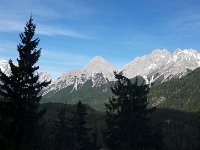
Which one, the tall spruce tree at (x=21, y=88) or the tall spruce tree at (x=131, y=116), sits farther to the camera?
the tall spruce tree at (x=131, y=116)

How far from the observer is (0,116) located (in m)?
30.2

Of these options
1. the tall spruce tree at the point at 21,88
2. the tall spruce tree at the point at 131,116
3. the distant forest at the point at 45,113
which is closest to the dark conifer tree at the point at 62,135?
the distant forest at the point at 45,113

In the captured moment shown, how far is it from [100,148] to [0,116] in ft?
150

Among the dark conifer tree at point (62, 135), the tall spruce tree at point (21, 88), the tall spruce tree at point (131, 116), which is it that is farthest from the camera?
the dark conifer tree at point (62, 135)

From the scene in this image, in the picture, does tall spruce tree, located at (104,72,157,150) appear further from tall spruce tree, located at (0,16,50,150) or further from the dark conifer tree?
the dark conifer tree

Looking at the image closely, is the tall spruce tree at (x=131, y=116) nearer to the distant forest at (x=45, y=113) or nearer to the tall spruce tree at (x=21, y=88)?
the distant forest at (x=45, y=113)

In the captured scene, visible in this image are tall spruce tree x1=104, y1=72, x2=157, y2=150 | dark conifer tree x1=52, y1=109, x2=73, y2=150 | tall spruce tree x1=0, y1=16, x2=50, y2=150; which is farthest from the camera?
dark conifer tree x1=52, y1=109, x2=73, y2=150

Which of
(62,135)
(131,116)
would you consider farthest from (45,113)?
(62,135)

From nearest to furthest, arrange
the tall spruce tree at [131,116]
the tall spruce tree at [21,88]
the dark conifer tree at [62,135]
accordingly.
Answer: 1. the tall spruce tree at [21,88]
2. the tall spruce tree at [131,116]
3. the dark conifer tree at [62,135]

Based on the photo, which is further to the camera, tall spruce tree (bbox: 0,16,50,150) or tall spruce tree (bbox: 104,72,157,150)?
tall spruce tree (bbox: 104,72,157,150)

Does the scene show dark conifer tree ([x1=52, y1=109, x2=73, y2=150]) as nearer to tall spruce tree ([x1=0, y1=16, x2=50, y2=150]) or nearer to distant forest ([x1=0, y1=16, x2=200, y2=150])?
distant forest ([x1=0, y1=16, x2=200, y2=150])

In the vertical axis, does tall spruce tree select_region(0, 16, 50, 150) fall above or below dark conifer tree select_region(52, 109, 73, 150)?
above

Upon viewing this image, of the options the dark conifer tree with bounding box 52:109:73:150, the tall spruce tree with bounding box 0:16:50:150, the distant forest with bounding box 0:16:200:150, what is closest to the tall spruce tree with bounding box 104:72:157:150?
the distant forest with bounding box 0:16:200:150

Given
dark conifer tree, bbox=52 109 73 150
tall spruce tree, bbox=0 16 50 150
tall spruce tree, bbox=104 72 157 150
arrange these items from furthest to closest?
dark conifer tree, bbox=52 109 73 150 → tall spruce tree, bbox=104 72 157 150 → tall spruce tree, bbox=0 16 50 150
